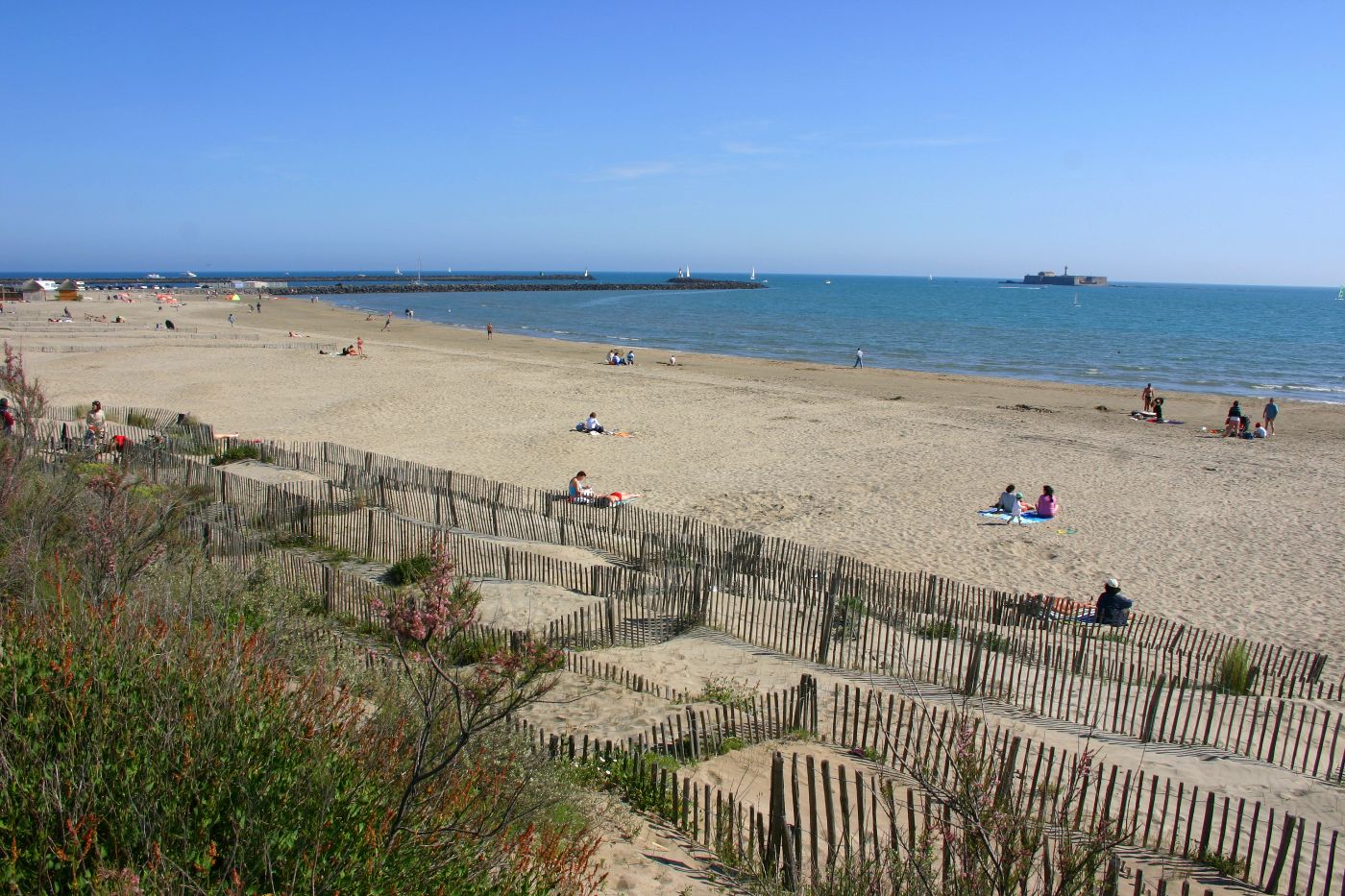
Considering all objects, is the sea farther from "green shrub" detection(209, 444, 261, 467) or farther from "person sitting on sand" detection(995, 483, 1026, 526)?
"green shrub" detection(209, 444, 261, 467)

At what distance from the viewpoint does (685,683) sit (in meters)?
9.17

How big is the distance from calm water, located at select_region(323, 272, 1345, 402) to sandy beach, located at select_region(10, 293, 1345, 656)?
747cm

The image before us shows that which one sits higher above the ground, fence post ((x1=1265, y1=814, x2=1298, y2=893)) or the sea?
the sea

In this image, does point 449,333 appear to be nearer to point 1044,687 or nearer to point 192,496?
point 192,496

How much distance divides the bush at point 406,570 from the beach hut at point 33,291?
2932 inches

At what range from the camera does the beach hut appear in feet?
229

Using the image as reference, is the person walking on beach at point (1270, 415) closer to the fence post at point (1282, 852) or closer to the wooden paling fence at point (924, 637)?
the wooden paling fence at point (924, 637)

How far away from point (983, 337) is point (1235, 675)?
64907mm

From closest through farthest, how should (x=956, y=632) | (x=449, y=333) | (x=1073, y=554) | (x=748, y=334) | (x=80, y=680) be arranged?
1. (x=80, y=680)
2. (x=956, y=632)
3. (x=1073, y=554)
4. (x=449, y=333)
5. (x=748, y=334)

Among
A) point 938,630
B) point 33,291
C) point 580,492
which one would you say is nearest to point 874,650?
point 938,630

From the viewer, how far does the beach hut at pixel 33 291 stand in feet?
229

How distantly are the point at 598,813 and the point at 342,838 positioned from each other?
2.07 m

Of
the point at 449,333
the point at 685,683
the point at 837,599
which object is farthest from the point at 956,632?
the point at 449,333

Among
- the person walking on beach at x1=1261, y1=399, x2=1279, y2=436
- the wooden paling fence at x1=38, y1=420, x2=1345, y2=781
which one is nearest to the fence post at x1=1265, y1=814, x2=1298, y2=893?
the wooden paling fence at x1=38, y1=420, x2=1345, y2=781
